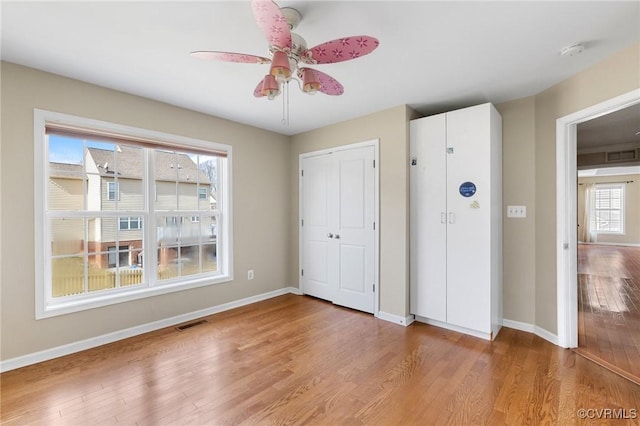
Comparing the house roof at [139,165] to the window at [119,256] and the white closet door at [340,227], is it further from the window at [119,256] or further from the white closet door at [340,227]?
the white closet door at [340,227]

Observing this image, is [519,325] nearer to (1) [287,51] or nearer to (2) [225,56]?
(1) [287,51]

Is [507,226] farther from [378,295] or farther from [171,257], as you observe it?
[171,257]

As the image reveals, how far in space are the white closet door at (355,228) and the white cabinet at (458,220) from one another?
516mm

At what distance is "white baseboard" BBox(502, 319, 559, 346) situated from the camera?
8.72 feet

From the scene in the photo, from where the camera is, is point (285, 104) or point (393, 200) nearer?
point (285, 104)

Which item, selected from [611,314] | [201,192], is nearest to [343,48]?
[201,192]

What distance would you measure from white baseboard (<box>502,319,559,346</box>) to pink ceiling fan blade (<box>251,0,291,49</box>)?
3308 mm

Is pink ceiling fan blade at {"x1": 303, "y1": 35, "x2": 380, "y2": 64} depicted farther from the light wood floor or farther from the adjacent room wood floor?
the adjacent room wood floor

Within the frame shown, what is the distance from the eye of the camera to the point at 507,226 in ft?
10.00

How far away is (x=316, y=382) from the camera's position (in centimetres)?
209

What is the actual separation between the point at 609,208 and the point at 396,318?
10.2 m

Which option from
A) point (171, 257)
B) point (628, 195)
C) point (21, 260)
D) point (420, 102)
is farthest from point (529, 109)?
point (628, 195)

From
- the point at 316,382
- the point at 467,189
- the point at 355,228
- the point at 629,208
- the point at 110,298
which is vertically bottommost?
the point at 316,382

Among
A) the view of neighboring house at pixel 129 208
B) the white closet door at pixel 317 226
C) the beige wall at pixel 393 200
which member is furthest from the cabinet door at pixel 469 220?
the view of neighboring house at pixel 129 208
